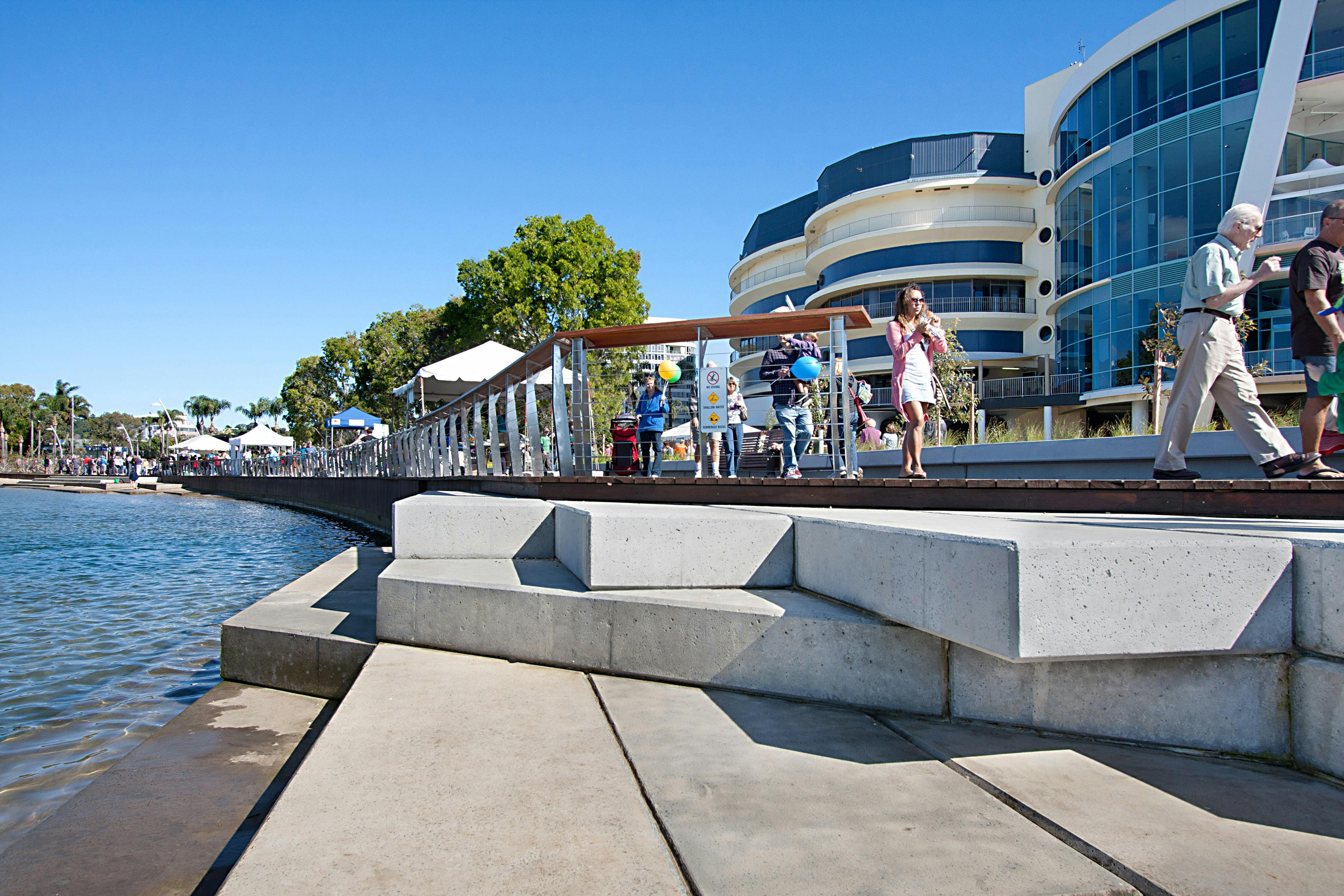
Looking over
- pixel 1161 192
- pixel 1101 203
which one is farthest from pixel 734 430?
pixel 1101 203

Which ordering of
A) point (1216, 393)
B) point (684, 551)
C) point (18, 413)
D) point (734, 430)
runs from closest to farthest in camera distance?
point (684, 551)
point (1216, 393)
point (734, 430)
point (18, 413)

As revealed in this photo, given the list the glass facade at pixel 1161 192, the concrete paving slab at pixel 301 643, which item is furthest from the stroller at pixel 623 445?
the glass facade at pixel 1161 192

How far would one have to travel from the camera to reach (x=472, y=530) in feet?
18.1

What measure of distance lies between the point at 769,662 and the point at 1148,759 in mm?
1435

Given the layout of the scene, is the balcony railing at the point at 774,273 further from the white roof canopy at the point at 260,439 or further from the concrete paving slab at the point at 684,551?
the concrete paving slab at the point at 684,551

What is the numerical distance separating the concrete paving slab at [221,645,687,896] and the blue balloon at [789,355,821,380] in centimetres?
562

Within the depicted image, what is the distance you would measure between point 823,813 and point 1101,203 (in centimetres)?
3529

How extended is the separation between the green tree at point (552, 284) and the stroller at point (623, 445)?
89.2 ft

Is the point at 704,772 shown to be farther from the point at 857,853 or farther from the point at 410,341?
the point at 410,341

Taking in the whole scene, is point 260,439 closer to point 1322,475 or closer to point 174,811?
point 174,811

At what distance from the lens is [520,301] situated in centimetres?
3869

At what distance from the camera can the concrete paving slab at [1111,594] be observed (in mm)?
2713

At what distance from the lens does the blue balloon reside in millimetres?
8734

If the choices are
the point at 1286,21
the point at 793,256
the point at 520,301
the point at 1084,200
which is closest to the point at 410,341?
the point at 520,301
